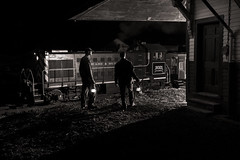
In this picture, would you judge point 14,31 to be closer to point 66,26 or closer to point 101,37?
point 66,26

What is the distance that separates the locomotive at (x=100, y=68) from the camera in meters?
13.1

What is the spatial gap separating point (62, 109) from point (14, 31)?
19.0 metres

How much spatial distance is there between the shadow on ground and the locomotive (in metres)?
6.13

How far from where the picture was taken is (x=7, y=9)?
25.0 m

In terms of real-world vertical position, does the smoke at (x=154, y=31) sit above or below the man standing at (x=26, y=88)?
above

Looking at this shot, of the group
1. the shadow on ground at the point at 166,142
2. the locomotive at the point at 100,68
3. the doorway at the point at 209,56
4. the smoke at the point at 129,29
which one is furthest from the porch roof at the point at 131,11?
the smoke at the point at 129,29

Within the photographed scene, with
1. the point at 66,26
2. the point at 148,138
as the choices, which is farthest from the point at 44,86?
the point at 66,26

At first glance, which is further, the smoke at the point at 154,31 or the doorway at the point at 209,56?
the smoke at the point at 154,31

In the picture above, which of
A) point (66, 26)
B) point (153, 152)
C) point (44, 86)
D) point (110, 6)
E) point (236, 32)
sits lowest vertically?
point (153, 152)

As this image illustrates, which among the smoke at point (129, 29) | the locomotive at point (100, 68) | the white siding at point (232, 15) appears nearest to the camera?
the white siding at point (232, 15)

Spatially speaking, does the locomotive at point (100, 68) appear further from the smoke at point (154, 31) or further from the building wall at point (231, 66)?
the smoke at point (154, 31)

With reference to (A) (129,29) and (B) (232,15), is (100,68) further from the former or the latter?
(A) (129,29)

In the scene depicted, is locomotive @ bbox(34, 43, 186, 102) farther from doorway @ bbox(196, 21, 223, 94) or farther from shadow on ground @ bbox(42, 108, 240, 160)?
shadow on ground @ bbox(42, 108, 240, 160)

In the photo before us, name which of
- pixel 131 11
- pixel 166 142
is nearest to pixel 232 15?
pixel 131 11
